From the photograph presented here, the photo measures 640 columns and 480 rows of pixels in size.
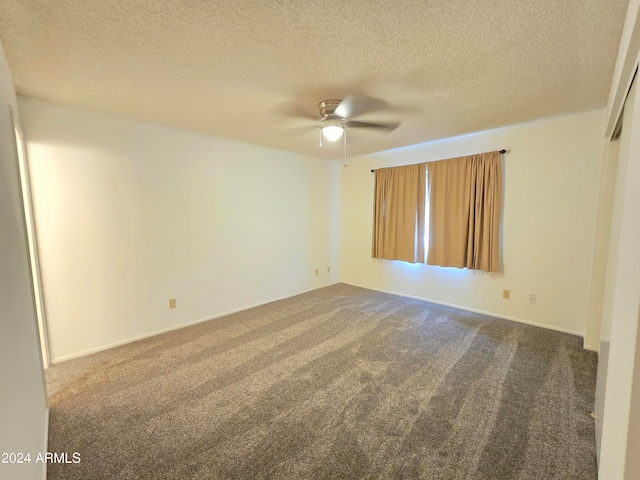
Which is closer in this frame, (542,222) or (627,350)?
(627,350)

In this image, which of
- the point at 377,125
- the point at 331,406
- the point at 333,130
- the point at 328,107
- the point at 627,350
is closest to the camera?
the point at 627,350

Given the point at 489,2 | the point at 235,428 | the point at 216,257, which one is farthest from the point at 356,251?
the point at 489,2

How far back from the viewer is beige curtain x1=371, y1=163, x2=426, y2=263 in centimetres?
396

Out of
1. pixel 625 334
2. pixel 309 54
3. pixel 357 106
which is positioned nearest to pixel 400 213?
pixel 357 106

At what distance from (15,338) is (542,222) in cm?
424

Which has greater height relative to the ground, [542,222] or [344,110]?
[344,110]

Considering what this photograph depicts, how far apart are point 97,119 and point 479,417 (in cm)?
391

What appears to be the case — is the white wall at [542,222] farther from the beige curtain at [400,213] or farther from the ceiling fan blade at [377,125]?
the ceiling fan blade at [377,125]

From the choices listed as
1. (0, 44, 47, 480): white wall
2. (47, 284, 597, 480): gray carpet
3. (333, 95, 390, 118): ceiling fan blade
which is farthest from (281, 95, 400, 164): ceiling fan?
(47, 284, 597, 480): gray carpet

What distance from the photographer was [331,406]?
6.08 ft

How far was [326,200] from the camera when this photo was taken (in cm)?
490

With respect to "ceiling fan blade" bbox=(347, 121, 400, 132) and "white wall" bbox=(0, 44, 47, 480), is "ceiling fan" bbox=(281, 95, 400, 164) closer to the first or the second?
"ceiling fan blade" bbox=(347, 121, 400, 132)

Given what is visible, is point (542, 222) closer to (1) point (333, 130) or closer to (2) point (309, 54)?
(1) point (333, 130)

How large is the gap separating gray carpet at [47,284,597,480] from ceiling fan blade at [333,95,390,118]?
2.14 meters
